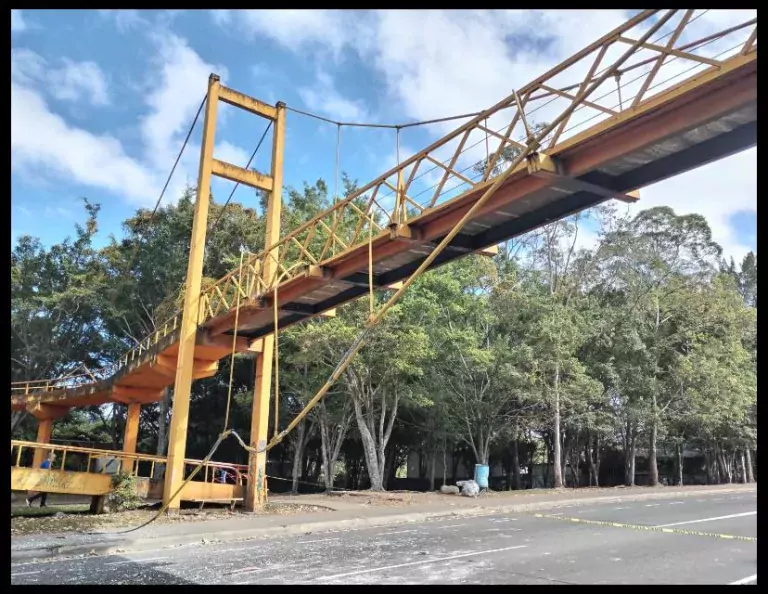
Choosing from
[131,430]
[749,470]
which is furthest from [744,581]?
[749,470]

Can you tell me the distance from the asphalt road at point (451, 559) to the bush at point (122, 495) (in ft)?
19.5

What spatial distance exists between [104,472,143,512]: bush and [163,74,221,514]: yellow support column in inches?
38.8

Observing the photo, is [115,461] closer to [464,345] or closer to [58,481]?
[58,481]

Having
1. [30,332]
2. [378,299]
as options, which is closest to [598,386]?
[378,299]

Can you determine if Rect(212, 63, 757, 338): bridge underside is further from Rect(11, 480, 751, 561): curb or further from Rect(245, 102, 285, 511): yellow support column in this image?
Rect(11, 480, 751, 561): curb

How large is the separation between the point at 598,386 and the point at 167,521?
19640 mm

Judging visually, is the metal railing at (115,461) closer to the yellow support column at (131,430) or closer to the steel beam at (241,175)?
the yellow support column at (131,430)

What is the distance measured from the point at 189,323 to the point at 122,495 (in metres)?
4.95

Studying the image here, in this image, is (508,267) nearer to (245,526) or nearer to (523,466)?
(523,466)

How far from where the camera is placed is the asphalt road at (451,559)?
8172mm

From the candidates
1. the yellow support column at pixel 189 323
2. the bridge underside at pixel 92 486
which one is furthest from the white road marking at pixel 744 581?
the yellow support column at pixel 189 323

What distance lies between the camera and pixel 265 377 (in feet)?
57.6

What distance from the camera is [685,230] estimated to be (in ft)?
112
